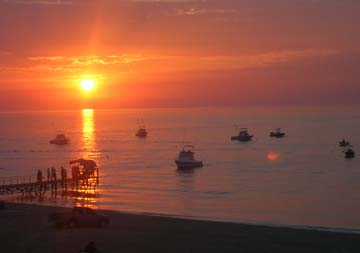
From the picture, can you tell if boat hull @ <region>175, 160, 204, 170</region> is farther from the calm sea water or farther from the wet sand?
the wet sand

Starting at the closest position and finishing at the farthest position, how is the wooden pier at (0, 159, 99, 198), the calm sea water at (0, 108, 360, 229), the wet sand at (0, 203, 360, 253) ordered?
the wet sand at (0, 203, 360, 253)
the calm sea water at (0, 108, 360, 229)
the wooden pier at (0, 159, 99, 198)

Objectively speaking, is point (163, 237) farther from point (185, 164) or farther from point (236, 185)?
point (185, 164)

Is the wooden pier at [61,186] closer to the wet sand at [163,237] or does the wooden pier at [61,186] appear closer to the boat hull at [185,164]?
the wet sand at [163,237]

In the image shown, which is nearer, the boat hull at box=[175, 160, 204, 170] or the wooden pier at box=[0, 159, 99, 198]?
the wooden pier at box=[0, 159, 99, 198]

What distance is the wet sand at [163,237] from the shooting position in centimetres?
2483

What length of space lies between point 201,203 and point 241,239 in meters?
21.1

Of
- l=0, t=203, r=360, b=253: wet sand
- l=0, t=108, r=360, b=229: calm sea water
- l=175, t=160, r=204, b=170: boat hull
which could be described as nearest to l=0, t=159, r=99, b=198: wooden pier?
l=0, t=108, r=360, b=229: calm sea water

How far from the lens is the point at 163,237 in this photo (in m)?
27.5

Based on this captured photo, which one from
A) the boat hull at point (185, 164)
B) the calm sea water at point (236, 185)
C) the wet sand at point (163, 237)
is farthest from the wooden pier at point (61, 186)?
the boat hull at point (185, 164)

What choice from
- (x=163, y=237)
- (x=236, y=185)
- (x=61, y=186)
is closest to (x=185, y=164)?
(x=236, y=185)

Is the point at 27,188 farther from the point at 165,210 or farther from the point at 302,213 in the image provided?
the point at 302,213

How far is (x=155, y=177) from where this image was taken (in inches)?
2884

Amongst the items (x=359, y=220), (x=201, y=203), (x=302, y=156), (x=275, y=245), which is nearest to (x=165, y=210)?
(x=201, y=203)

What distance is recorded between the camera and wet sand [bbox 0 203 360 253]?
24.8m
